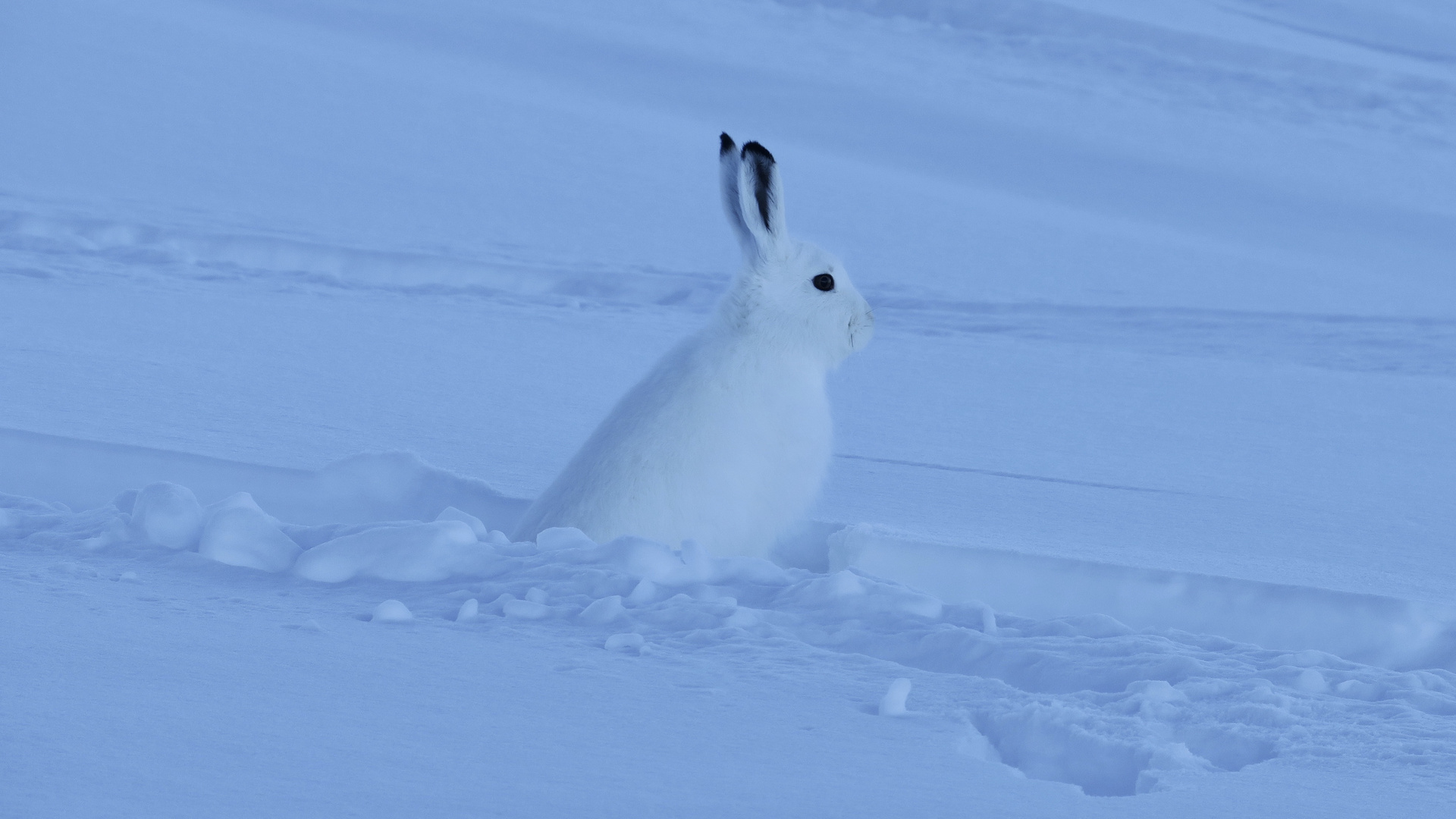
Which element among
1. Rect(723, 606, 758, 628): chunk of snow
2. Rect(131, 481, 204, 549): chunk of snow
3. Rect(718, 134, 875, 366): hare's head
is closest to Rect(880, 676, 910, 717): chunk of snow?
Rect(723, 606, 758, 628): chunk of snow

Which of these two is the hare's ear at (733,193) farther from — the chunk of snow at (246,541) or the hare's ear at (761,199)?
the chunk of snow at (246,541)

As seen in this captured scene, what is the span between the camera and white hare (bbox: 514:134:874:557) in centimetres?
301

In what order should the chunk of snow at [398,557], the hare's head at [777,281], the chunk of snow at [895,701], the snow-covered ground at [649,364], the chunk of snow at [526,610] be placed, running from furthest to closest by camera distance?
the hare's head at [777,281], the chunk of snow at [398,557], the chunk of snow at [526,610], the chunk of snow at [895,701], the snow-covered ground at [649,364]

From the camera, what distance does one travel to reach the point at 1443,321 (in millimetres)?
6180

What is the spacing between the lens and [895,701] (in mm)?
1979

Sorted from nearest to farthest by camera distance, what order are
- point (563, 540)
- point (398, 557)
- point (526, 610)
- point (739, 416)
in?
point (526, 610), point (398, 557), point (563, 540), point (739, 416)

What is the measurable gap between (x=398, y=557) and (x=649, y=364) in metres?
2.78

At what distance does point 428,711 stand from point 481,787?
231mm

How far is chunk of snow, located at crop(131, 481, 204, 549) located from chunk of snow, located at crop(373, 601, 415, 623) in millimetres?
466

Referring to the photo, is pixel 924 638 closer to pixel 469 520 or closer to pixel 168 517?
pixel 469 520

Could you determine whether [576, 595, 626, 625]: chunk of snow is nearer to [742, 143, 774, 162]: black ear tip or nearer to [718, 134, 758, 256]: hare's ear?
[742, 143, 774, 162]: black ear tip

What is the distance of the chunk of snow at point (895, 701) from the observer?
1.97 metres

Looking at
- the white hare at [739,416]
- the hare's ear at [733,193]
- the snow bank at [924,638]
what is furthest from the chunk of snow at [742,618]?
the hare's ear at [733,193]

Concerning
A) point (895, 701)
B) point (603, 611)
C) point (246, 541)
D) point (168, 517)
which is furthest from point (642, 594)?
point (168, 517)
